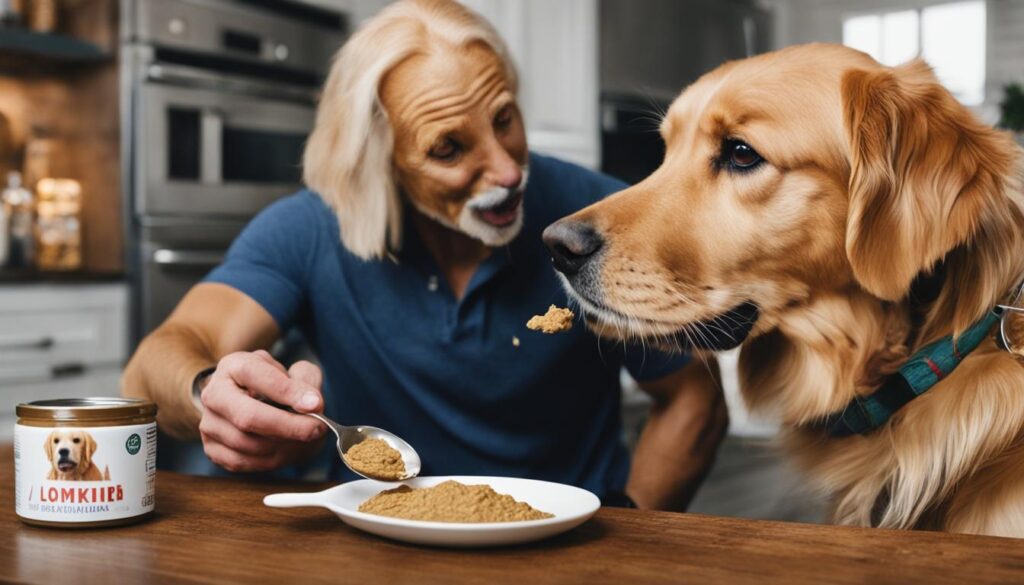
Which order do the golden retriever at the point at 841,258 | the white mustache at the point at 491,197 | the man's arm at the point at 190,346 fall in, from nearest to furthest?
the golden retriever at the point at 841,258 < the man's arm at the point at 190,346 < the white mustache at the point at 491,197

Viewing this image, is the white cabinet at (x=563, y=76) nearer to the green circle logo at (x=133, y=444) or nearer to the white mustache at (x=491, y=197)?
the white mustache at (x=491, y=197)

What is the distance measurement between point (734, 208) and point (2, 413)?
8.12ft

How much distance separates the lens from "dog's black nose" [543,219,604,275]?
4.05 ft

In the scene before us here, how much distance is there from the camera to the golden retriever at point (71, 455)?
0.88 metres

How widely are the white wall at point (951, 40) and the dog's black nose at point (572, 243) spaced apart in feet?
14.9

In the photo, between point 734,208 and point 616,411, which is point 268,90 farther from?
point 734,208

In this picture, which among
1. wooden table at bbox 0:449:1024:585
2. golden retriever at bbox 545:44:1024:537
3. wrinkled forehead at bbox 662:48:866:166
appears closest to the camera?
wooden table at bbox 0:449:1024:585

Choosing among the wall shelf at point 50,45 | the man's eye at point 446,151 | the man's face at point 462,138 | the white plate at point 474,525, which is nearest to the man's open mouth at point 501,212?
the man's face at point 462,138

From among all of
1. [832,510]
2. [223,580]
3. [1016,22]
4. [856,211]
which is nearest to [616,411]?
[832,510]

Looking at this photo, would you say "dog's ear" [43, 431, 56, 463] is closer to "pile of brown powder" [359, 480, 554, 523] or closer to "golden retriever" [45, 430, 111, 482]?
"golden retriever" [45, 430, 111, 482]

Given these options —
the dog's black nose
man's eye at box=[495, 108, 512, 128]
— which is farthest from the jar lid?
man's eye at box=[495, 108, 512, 128]

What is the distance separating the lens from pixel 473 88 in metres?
1.61

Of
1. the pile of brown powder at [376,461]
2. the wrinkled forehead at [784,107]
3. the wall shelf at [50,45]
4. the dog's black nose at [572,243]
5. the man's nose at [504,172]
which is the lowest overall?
the pile of brown powder at [376,461]

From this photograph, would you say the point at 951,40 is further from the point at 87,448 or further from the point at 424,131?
the point at 87,448
